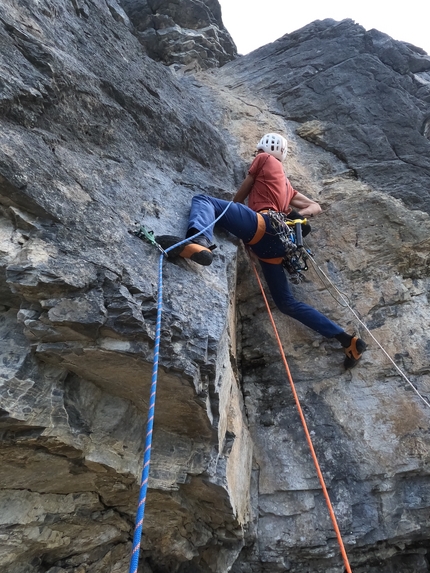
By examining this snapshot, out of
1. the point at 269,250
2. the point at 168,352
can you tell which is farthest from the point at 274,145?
the point at 168,352

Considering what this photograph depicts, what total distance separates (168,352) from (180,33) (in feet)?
29.0

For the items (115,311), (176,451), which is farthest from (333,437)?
(115,311)

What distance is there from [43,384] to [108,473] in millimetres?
665

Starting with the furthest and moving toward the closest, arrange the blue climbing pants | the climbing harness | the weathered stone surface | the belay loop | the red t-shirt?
1. the weathered stone surface
2. the red t-shirt
3. the belay loop
4. the blue climbing pants
5. the climbing harness

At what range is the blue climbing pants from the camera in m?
3.44

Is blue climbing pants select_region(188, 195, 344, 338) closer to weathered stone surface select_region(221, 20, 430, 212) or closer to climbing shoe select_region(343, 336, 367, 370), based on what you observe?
climbing shoe select_region(343, 336, 367, 370)

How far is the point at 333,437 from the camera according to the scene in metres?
3.14

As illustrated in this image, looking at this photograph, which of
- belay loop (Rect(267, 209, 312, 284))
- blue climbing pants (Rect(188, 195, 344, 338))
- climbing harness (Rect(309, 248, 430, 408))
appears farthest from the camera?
belay loop (Rect(267, 209, 312, 284))

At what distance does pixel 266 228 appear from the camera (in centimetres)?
374

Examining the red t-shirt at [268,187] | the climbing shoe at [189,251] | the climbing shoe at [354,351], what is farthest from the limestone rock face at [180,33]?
the climbing shoe at [354,351]

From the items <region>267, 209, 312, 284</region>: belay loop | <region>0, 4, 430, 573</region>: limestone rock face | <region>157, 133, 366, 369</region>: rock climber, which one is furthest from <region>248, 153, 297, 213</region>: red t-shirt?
<region>0, 4, 430, 573</region>: limestone rock face

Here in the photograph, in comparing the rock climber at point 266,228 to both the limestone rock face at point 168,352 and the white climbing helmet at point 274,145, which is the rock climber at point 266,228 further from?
the limestone rock face at point 168,352

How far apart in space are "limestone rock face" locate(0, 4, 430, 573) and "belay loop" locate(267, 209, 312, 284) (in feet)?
1.14

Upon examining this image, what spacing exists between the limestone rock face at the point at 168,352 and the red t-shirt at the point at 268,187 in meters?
0.50
